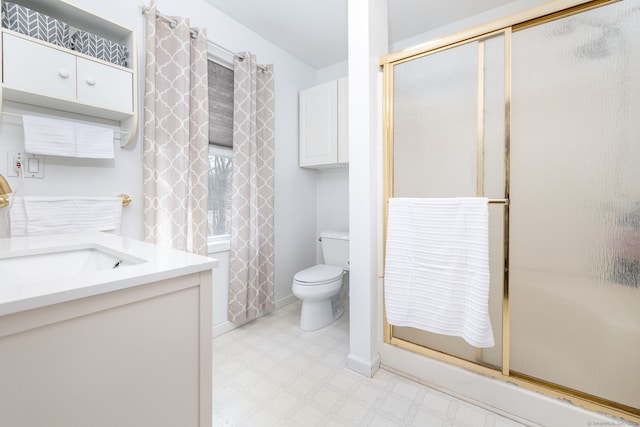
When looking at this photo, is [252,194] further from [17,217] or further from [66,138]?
[17,217]

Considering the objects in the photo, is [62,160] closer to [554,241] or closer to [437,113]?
[437,113]

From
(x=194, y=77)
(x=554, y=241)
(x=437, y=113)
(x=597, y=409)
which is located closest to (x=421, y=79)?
(x=437, y=113)

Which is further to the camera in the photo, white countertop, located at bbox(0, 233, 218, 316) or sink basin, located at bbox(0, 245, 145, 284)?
sink basin, located at bbox(0, 245, 145, 284)

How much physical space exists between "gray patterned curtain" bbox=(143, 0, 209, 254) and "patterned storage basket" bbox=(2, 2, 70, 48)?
0.41 meters

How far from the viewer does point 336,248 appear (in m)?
2.46

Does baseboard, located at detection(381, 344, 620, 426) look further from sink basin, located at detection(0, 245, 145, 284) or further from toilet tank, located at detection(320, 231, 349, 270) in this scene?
sink basin, located at detection(0, 245, 145, 284)

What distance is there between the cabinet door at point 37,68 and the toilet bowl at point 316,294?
1715 mm

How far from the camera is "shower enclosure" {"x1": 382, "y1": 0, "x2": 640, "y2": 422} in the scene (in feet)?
3.58

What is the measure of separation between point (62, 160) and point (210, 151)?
88cm

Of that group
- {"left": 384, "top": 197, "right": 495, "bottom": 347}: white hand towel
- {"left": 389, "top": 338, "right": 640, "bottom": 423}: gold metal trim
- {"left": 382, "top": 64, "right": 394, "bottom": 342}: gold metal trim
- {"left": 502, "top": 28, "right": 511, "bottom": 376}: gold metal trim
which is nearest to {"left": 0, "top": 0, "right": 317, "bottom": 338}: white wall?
{"left": 382, "top": 64, "right": 394, "bottom": 342}: gold metal trim

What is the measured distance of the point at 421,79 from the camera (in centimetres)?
150

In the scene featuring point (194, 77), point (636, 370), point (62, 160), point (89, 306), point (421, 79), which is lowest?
point (636, 370)

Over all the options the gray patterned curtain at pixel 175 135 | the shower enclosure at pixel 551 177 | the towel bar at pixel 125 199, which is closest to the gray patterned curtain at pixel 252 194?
the gray patterned curtain at pixel 175 135

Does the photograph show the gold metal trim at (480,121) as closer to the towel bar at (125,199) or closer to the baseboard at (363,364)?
the baseboard at (363,364)
